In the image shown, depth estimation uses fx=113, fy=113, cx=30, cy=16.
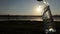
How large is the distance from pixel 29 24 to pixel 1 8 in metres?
0.50

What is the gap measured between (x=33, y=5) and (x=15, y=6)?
278 mm

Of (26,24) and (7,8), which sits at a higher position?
(7,8)

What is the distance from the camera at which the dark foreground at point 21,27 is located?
1.64 m

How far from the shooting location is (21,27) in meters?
1.65

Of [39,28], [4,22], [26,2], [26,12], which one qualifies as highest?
[26,2]

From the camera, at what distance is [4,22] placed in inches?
64.8

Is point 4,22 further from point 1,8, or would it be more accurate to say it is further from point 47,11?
point 47,11

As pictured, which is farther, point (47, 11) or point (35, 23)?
point (35, 23)

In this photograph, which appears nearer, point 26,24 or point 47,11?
point 47,11

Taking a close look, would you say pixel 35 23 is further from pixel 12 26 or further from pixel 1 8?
pixel 1 8

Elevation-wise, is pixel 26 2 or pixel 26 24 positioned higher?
pixel 26 2

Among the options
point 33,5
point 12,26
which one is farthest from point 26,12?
point 12,26

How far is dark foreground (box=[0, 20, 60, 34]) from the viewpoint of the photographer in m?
1.64

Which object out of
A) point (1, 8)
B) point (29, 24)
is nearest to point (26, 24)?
point (29, 24)
